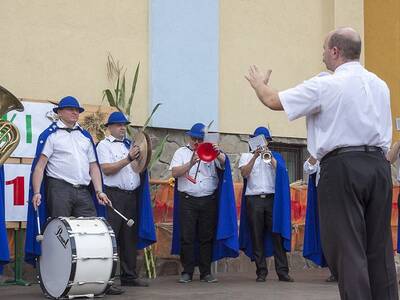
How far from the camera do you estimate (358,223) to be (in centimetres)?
443

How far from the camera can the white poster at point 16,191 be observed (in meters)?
8.76

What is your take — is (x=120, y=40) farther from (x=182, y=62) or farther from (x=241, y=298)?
(x=241, y=298)

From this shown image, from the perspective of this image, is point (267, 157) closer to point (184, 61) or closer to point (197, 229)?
point (197, 229)

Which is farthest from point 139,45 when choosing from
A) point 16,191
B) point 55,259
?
point 55,259

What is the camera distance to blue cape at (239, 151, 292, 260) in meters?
9.70

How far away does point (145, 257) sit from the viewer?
997cm

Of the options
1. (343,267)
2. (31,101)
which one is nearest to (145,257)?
(31,101)

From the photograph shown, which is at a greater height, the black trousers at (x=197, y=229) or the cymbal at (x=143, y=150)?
the cymbal at (x=143, y=150)

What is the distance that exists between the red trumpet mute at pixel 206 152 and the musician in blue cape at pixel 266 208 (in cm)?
67

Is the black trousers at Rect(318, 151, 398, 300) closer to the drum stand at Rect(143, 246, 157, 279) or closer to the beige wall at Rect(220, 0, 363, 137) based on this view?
the drum stand at Rect(143, 246, 157, 279)

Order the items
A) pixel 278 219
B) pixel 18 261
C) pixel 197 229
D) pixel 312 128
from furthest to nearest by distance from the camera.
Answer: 1. pixel 278 219
2. pixel 197 229
3. pixel 18 261
4. pixel 312 128

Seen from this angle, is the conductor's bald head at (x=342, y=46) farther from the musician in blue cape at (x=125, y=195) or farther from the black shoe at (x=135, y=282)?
the black shoe at (x=135, y=282)

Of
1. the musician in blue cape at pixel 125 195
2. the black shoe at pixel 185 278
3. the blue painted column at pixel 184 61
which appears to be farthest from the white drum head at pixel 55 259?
the blue painted column at pixel 184 61

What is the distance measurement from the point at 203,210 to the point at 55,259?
99.3 inches
